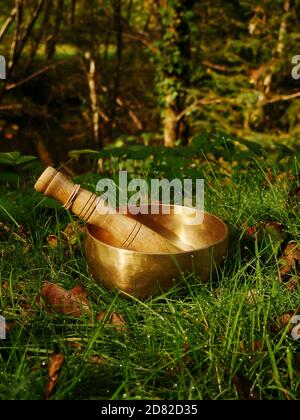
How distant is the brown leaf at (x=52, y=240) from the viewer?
2.06 m

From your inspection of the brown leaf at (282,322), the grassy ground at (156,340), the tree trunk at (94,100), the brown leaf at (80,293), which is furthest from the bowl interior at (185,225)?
the tree trunk at (94,100)

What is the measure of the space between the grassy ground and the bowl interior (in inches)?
4.7

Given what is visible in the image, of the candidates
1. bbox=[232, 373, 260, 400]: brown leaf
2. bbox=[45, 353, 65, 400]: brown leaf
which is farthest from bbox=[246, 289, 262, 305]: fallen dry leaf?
bbox=[45, 353, 65, 400]: brown leaf

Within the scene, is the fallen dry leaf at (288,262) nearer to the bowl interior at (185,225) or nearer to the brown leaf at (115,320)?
the bowl interior at (185,225)

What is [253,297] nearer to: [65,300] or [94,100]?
[65,300]

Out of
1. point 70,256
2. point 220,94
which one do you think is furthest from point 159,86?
point 70,256

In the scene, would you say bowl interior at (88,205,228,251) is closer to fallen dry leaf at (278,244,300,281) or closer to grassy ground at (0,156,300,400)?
grassy ground at (0,156,300,400)

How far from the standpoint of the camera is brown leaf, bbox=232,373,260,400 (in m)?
1.27

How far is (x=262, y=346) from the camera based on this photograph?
4.41 ft

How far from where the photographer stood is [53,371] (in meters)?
1.25

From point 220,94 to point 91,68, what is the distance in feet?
6.49

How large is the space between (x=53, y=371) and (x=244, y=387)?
447 mm

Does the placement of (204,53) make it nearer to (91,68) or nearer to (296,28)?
(296,28)

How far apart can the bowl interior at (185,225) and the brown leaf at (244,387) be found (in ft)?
2.30
